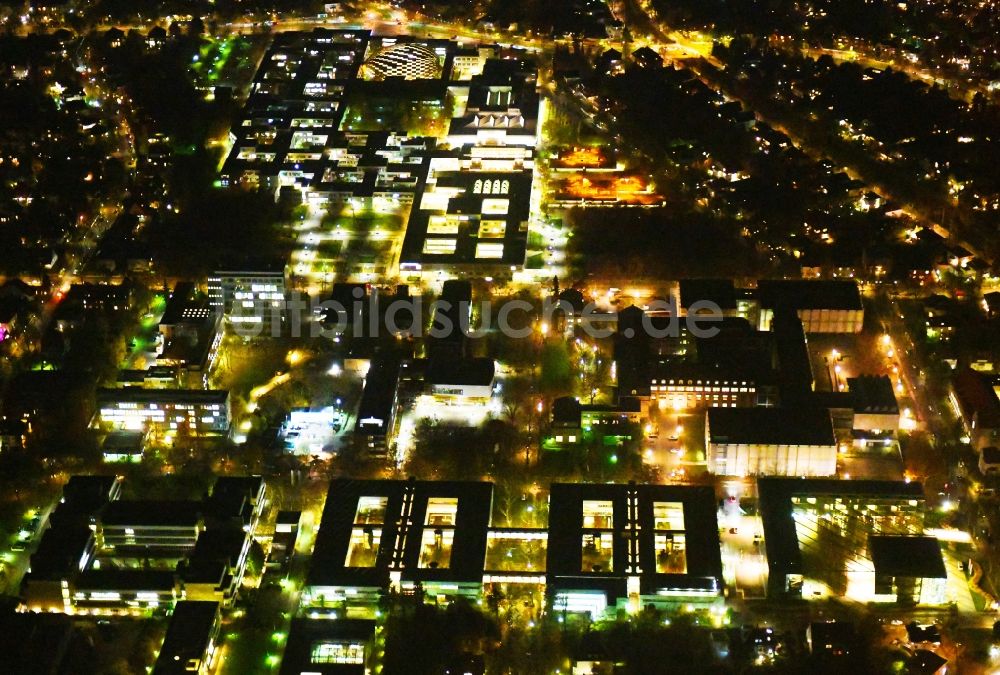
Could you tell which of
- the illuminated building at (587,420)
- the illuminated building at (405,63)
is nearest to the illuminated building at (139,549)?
the illuminated building at (587,420)

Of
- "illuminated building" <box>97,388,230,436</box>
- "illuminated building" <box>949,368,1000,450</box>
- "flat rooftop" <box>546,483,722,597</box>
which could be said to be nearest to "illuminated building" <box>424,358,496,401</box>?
"flat rooftop" <box>546,483,722,597</box>

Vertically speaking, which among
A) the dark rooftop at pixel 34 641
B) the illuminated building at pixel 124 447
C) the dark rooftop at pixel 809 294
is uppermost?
the dark rooftop at pixel 809 294

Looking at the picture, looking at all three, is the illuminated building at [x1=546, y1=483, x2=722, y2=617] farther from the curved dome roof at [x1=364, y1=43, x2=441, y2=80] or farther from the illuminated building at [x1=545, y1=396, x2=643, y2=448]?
the curved dome roof at [x1=364, y1=43, x2=441, y2=80]

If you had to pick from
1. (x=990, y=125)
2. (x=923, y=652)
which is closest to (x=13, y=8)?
(x=990, y=125)

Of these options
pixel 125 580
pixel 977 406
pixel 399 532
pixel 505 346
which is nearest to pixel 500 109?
pixel 505 346

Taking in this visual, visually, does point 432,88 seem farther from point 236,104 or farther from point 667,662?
point 667,662

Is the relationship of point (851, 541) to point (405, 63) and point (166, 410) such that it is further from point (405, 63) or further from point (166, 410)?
point (405, 63)

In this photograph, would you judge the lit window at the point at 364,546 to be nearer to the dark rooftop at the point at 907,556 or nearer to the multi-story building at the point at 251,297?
the multi-story building at the point at 251,297
